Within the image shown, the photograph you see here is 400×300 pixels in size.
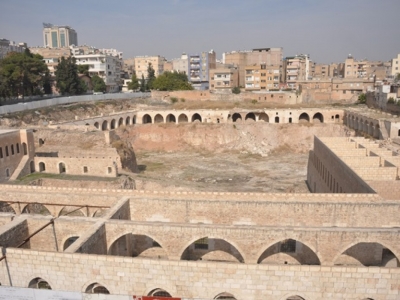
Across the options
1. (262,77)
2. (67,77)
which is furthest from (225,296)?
(262,77)

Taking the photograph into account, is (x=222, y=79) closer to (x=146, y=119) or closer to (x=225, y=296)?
(x=146, y=119)

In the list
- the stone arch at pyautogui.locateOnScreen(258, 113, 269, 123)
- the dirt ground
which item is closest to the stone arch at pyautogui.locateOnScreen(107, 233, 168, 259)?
the dirt ground

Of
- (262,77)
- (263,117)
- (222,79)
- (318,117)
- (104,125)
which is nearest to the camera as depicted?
(104,125)

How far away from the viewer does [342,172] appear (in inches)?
875

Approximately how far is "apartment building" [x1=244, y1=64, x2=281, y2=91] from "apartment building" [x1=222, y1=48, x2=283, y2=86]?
51.2 ft

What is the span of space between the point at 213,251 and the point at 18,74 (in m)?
49.3

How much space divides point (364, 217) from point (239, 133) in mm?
38978

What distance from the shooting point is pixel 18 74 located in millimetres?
54031

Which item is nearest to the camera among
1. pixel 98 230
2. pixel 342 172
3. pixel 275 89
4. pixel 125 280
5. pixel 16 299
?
pixel 16 299

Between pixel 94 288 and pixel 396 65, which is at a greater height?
pixel 396 65

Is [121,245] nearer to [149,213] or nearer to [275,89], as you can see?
[149,213]

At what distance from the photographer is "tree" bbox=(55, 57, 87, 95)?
6425 centimetres

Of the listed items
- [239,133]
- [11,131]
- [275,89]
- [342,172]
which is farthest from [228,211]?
[275,89]

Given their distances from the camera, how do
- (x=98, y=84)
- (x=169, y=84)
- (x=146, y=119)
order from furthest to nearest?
(x=169, y=84) → (x=98, y=84) → (x=146, y=119)
